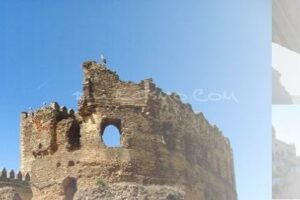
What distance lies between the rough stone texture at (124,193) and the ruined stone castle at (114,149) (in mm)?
16

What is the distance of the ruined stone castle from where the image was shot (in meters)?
20.2

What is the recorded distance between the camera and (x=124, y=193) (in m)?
19.9

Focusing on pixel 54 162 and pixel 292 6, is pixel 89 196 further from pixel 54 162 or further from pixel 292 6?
pixel 292 6

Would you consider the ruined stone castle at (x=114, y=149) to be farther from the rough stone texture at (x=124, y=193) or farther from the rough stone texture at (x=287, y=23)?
the rough stone texture at (x=287, y=23)

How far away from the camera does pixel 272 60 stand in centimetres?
1977

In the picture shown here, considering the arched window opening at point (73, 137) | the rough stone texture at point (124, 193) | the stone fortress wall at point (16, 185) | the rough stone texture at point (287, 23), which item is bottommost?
the rough stone texture at point (124, 193)

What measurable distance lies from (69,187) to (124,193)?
116 cm

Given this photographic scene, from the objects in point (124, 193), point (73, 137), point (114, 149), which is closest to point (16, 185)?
point (73, 137)

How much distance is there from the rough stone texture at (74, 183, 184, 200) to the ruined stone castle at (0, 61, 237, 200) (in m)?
0.02

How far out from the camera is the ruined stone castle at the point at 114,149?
66.2 feet

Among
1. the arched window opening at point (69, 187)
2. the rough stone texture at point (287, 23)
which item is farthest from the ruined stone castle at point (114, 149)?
the rough stone texture at point (287, 23)

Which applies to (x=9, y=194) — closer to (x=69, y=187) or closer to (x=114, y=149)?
(x=69, y=187)

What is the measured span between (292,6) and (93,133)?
3.83 metres

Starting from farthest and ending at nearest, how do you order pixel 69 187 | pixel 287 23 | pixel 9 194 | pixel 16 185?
pixel 16 185 → pixel 9 194 → pixel 69 187 → pixel 287 23
